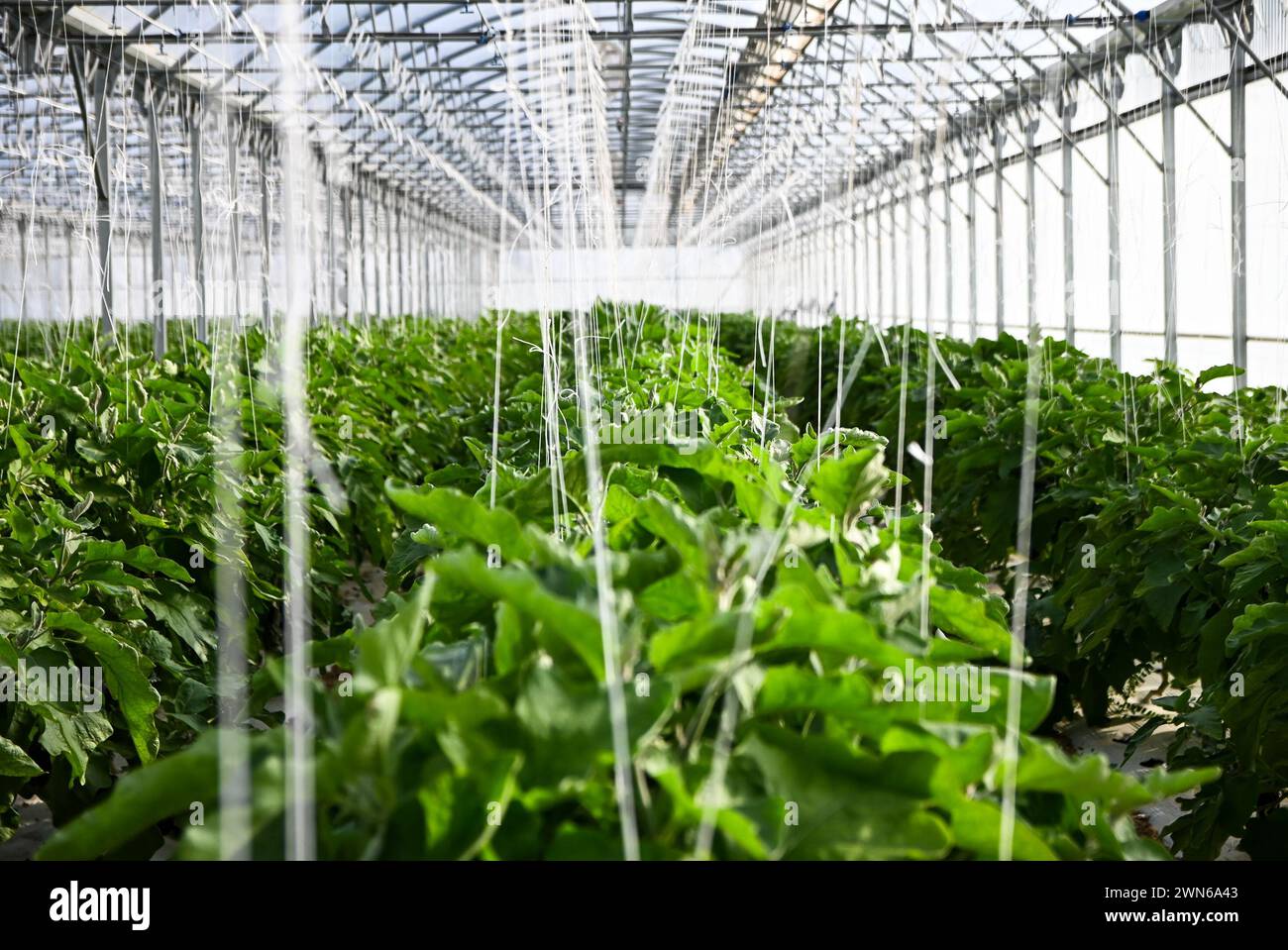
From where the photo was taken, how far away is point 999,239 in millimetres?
12156

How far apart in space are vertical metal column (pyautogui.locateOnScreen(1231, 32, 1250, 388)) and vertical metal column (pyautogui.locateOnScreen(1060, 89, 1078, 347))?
2736 millimetres

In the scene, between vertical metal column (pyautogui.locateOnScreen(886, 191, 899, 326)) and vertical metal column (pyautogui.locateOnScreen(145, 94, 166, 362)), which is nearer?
vertical metal column (pyautogui.locateOnScreen(145, 94, 166, 362))

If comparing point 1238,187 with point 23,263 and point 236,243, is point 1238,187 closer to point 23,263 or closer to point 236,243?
point 236,243

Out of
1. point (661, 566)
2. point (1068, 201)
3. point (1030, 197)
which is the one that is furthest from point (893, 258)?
point (661, 566)

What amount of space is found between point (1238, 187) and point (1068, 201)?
3149 mm

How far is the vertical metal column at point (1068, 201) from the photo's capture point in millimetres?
10281

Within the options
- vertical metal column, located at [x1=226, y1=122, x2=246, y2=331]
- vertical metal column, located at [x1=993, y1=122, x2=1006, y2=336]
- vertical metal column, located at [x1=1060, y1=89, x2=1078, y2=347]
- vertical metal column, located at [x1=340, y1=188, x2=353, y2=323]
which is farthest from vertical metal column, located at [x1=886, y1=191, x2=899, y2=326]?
vertical metal column, located at [x1=226, y1=122, x2=246, y2=331]

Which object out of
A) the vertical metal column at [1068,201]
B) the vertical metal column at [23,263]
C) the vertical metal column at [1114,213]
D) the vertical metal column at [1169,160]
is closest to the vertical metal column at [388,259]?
the vertical metal column at [23,263]

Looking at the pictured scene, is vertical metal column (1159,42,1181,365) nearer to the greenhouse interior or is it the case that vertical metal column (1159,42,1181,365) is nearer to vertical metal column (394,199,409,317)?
the greenhouse interior

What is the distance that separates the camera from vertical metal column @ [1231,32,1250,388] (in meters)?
7.26

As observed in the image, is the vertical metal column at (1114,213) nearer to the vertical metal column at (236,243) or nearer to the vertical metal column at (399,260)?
the vertical metal column at (236,243)

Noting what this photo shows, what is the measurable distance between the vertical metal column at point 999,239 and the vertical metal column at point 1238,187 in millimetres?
4279

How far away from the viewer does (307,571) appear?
3.57 metres
